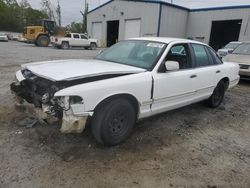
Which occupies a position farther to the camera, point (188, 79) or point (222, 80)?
point (222, 80)

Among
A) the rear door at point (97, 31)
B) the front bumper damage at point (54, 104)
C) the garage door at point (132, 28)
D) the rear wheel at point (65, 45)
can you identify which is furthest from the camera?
the rear door at point (97, 31)

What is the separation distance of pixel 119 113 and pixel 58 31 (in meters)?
24.2

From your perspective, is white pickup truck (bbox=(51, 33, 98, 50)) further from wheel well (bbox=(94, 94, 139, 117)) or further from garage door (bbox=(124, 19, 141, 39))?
wheel well (bbox=(94, 94, 139, 117))

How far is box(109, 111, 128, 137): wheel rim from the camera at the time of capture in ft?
11.1

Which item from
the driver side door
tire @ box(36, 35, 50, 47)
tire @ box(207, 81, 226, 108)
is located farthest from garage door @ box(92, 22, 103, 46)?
the driver side door

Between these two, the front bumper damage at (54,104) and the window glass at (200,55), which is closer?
the front bumper damage at (54,104)

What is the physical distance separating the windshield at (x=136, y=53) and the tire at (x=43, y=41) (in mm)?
22145

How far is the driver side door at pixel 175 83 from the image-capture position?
152 inches

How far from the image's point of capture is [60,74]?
3.19 metres

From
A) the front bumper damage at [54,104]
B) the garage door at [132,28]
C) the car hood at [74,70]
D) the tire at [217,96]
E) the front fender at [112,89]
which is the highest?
the garage door at [132,28]

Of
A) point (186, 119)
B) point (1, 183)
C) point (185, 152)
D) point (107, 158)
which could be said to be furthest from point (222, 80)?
point (1, 183)

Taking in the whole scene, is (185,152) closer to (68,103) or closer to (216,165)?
(216,165)

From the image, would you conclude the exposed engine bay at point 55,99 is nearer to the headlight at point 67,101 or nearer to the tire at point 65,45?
the headlight at point 67,101

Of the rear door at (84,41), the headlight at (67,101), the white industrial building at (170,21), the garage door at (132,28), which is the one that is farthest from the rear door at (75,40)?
the headlight at (67,101)
